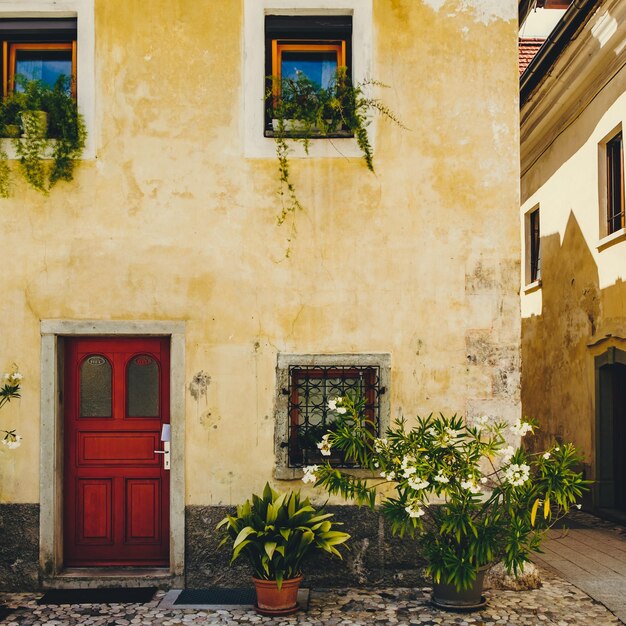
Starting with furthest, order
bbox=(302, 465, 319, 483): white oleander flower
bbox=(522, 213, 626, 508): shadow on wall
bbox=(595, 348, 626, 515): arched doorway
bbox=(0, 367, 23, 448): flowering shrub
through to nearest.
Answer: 1. bbox=(595, 348, 626, 515): arched doorway
2. bbox=(522, 213, 626, 508): shadow on wall
3. bbox=(0, 367, 23, 448): flowering shrub
4. bbox=(302, 465, 319, 483): white oleander flower

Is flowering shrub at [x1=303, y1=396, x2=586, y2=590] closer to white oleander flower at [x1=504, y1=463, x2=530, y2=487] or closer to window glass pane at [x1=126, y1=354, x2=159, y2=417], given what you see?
white oleander flower at [x1=504, y1=463, x2=530, y2=487]

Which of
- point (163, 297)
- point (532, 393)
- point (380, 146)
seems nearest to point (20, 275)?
point (163, 297)

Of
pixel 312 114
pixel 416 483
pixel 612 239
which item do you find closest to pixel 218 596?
pixel 416 483

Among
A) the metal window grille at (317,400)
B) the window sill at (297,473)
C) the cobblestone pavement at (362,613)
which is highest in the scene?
the metal window grille at (317,400)

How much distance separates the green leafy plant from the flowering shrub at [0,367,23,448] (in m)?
1.93

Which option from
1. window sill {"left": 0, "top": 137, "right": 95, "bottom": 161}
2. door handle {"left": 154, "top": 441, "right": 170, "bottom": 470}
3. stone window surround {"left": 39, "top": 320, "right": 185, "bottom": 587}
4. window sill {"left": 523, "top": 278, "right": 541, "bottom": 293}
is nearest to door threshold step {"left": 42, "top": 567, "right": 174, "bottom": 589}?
stone window surround {"left": 39, "top": 320, "right": 185, "bottom": 587}

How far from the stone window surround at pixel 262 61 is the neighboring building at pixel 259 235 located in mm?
18

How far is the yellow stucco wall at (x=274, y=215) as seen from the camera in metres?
7.56

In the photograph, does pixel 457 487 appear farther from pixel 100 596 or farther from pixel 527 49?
pixel 527 49

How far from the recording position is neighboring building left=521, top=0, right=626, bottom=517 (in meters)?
11.0

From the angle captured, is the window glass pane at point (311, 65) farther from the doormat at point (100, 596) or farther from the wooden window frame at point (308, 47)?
the doormat at point (100, 596)

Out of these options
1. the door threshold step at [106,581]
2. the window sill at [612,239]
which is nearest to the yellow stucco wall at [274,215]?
the door threshold step at [106,581]

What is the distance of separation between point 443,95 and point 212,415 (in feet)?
11.4

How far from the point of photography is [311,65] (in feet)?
25.6
